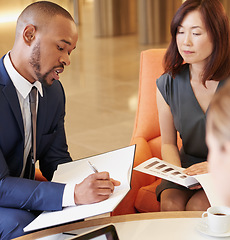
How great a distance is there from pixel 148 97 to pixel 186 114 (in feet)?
1.47

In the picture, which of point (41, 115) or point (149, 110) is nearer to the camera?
point (41, 115)

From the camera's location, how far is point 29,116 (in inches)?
92.4

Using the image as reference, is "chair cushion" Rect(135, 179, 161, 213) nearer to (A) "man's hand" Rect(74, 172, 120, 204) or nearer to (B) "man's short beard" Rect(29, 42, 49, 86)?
(A) "man's hand" Rect(74, 172, 120, 204)

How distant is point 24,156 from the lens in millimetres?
2367

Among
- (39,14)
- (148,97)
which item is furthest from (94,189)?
(148,97)

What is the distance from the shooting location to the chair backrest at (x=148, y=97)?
119 inches

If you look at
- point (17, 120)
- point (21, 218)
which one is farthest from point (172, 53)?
point (21, 218)

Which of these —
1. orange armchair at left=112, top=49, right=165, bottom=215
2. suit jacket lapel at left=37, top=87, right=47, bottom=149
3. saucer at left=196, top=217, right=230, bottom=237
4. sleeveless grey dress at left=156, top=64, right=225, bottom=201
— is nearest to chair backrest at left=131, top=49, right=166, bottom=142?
orange armchair at left=112, top=49, right=165, bottom=215

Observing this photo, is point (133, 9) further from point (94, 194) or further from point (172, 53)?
point (94, 194)

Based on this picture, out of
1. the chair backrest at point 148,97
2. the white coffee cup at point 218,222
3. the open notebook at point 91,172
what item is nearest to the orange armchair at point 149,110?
the chair backrest at point 148,97

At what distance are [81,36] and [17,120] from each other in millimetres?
9265

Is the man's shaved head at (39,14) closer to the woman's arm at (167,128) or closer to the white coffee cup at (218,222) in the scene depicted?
the woman's arm at (167,128)

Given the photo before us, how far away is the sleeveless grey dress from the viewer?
2609 millimetres

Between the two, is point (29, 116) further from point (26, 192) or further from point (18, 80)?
point (26, 192)
